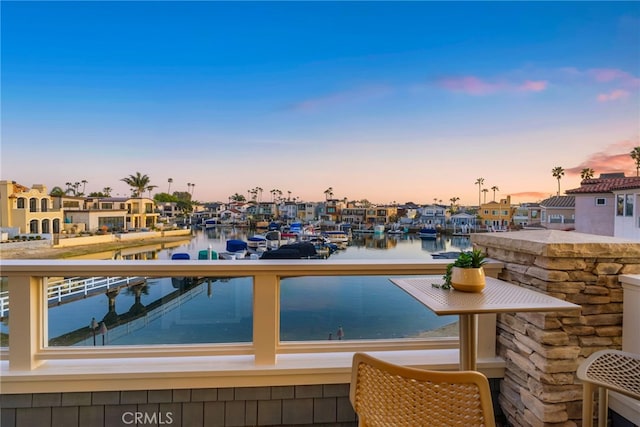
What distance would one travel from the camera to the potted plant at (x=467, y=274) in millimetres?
1677

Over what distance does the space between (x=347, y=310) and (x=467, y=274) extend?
847 mm

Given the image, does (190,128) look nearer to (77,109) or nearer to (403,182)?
A: (77,109)

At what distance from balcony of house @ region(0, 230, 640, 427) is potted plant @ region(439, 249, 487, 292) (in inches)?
17.8

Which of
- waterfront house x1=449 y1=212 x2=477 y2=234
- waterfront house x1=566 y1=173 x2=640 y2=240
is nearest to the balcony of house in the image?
waterfront house x1=566 y1=173 x2=640 y2=240

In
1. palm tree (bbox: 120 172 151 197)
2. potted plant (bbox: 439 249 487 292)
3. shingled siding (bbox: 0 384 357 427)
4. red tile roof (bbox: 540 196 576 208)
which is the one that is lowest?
shingled siding (bbox: 0 384 357 427)

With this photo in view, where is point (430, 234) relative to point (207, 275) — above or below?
below

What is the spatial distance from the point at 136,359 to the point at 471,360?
1929 millimetres

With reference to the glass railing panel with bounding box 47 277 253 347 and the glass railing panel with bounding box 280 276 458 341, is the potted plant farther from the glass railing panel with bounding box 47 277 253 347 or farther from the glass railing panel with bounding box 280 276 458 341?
the glass railing panel with bounding box 47 277 253 347

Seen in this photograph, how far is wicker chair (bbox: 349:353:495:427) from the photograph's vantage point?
3.04 ft

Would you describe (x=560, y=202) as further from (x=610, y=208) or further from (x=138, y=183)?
(x=138, y=183)

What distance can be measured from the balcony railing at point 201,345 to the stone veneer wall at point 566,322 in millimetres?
300

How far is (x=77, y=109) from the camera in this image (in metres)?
12.2

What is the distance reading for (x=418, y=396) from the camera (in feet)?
3.21

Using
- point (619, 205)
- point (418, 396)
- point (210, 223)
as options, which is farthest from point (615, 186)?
point (210, 223)
